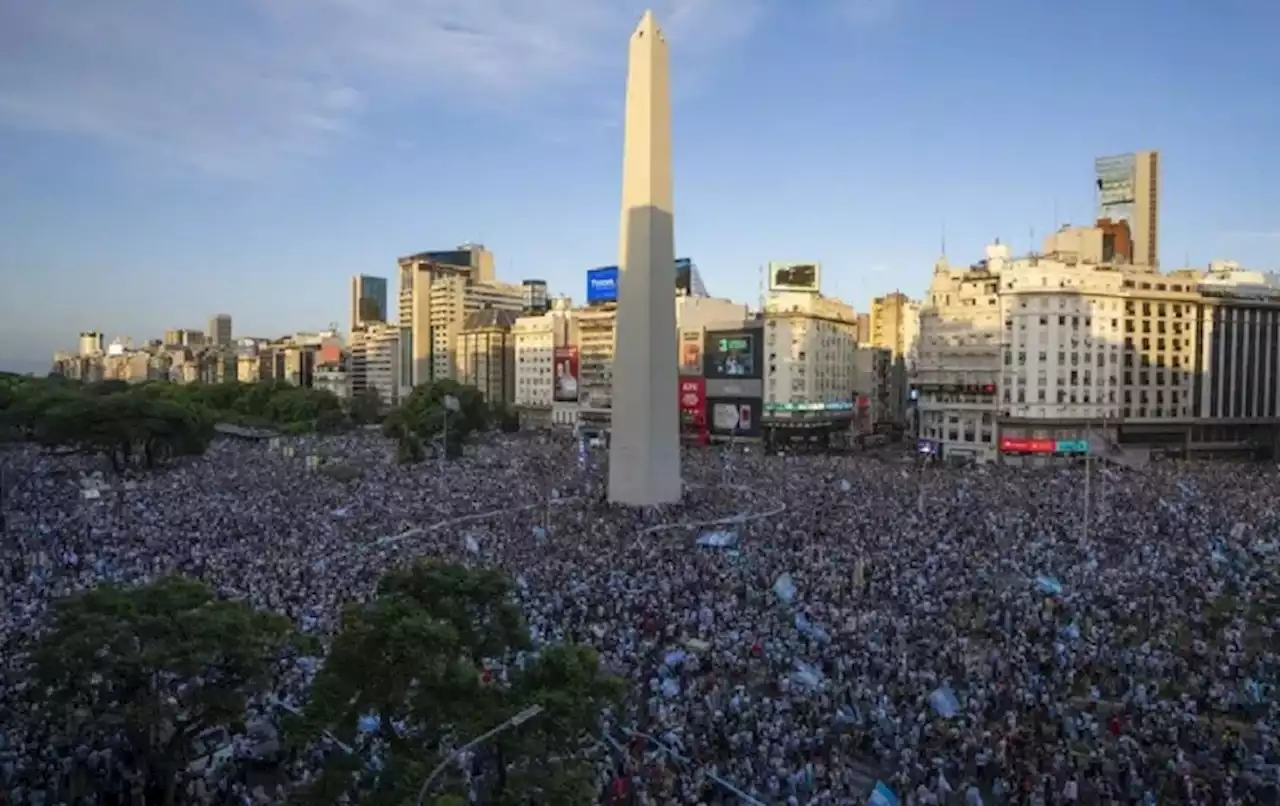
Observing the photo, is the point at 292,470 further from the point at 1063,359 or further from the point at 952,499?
the point at 1063,359

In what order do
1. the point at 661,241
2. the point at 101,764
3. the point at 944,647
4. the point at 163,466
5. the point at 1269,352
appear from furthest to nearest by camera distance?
the point at 1269,352
the point at 163,466
the point at 661,241
the point at 944,647
the point at 101,764

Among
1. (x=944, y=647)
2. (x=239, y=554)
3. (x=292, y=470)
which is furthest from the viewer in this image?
(x=292, y=470)

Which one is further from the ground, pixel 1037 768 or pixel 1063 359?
pixel 1063 359

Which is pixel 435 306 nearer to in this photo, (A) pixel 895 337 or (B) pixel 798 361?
(A) pixel 895 337

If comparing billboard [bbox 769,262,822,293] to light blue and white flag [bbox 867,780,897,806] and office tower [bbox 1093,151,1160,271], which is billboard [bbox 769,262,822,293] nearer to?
office tower [bbox 1093,151,1160,271]

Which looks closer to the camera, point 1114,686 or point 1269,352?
point 1114,686

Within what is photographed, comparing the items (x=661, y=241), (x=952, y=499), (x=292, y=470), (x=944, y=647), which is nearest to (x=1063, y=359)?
(x=952, y=499)

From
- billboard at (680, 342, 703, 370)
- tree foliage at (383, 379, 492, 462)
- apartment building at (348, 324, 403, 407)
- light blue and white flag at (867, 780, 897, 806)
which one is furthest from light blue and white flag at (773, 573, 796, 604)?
apartment building at (348, 324, 403, 407)
